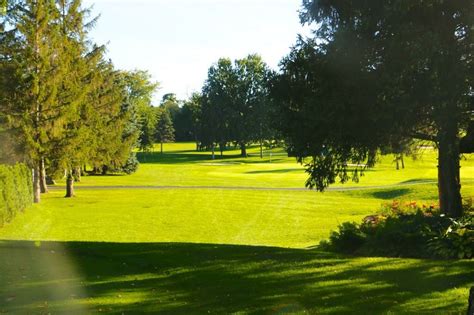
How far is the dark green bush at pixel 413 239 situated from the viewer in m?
11.2

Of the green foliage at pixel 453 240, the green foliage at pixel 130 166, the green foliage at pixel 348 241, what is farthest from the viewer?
the green foliage at pixel 130 166

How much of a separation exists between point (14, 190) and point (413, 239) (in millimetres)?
19353

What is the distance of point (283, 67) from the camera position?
15.1 metres

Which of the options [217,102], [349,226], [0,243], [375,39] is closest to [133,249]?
[0,243]

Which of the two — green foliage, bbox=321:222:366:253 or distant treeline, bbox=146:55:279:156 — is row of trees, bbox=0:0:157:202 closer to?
green foliage, bbox=321:222:366:253

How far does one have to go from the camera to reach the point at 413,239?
12023 millimetres

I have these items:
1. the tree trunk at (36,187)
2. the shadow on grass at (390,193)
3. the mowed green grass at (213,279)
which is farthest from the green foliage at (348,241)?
the shadow on grass at (390,193)

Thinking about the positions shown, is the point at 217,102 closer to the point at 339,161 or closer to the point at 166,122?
the point at 166,122

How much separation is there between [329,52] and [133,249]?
700cm

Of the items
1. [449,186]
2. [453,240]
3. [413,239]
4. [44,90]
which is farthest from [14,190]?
[453,240]

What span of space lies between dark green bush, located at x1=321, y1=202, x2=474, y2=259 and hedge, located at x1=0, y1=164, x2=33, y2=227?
15.0 m

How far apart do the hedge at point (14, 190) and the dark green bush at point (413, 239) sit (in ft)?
49.2

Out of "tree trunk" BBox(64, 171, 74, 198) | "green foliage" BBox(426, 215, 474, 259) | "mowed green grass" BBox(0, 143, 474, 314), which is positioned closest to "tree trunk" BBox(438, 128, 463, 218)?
"green foliage" BBox(426, 215, 474, 259)

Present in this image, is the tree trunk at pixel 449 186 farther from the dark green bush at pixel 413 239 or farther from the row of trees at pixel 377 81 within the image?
the dark green bush at pixel 413 239
